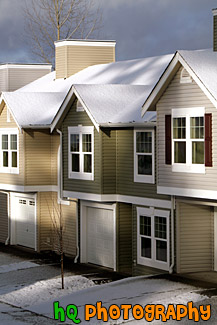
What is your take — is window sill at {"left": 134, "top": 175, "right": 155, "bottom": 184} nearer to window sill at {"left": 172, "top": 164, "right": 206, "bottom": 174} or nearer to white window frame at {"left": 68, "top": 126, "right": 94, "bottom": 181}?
white window frame at {"left": 68, "top": 126, "right": 94, "bottom": 181}

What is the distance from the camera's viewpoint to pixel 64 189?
95.5 feet

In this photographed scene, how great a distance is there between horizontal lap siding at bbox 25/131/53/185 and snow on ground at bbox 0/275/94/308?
23.1ft

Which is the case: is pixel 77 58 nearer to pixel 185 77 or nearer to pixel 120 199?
pixel 120 199

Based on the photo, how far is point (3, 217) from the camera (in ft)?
117

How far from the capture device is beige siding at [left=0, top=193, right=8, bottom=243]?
116ft

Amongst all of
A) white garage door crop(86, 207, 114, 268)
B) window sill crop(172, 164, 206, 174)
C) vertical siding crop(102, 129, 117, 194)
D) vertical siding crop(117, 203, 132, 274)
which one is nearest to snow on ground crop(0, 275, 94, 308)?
vertical siding crop(117, 203, 132, 274)

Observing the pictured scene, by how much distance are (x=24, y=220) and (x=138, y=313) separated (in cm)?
1481

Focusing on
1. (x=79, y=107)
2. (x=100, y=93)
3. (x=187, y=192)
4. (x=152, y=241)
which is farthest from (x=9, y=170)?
(x=187, y=192)

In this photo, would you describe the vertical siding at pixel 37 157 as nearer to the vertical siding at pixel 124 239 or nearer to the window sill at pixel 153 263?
the vertical siding at pixel 124 239

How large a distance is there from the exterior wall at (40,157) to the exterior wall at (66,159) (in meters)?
2.96

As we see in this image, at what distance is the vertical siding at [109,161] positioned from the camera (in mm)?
26831

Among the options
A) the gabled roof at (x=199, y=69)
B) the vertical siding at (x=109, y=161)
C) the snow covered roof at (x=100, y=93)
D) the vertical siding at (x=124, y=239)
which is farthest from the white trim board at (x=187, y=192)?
the vertical siding at (x=124, y=239)

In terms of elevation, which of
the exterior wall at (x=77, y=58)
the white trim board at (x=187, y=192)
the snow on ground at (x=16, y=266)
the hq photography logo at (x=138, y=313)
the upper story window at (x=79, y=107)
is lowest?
the snow on ground at (x=16, y=266)

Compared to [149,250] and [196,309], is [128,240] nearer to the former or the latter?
[149,250]
